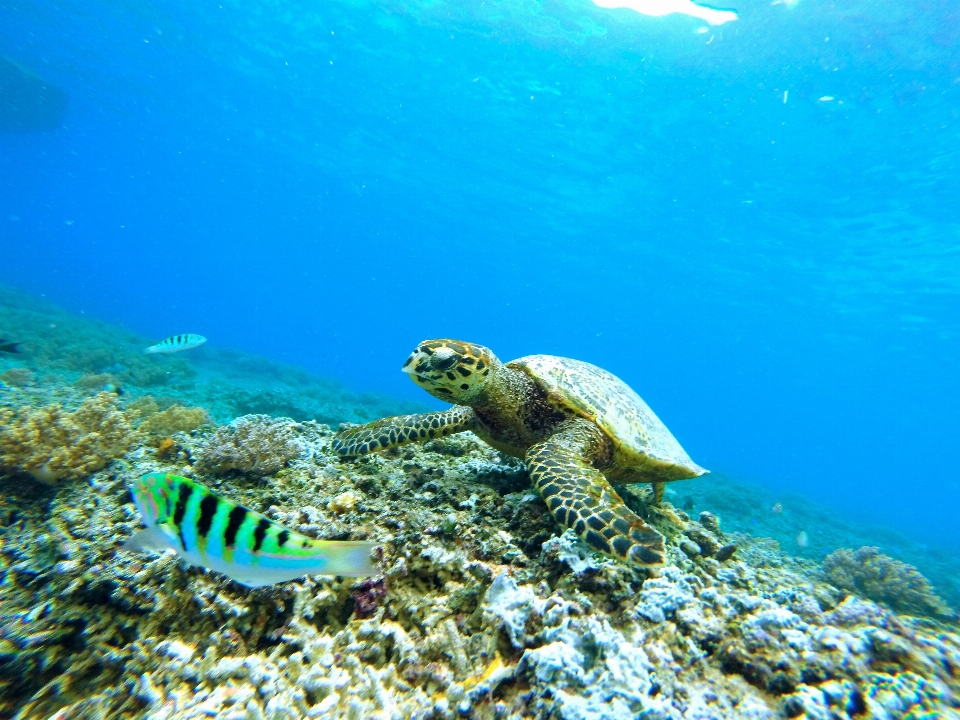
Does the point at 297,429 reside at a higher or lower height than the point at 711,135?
lower

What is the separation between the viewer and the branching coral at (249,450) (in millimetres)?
3129

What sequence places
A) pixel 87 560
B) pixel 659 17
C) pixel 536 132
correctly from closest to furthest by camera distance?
pixel 87 560 < pixel 659 17 < pixel 536 132

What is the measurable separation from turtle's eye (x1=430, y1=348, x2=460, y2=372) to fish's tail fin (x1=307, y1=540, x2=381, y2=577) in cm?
219

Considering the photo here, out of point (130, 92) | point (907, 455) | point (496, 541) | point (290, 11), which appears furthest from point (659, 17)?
point (907, 455)

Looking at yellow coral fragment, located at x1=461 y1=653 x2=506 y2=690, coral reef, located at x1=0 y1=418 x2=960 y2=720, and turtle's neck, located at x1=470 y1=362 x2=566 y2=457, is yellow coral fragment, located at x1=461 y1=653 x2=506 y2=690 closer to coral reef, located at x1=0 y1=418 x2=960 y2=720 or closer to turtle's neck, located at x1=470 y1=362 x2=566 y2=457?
coral reef, located at x1=0 y1=418 x2=960 y2=720

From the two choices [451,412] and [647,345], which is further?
[647,345]

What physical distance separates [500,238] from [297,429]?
52.0 meters

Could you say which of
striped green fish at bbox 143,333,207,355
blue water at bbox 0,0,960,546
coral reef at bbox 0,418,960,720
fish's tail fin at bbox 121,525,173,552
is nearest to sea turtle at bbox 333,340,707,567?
coral reef at bbox 0,418,960,720

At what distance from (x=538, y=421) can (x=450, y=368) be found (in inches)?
44.4

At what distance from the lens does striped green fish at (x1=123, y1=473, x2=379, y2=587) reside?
147 centimetres

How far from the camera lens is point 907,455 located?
122 metres

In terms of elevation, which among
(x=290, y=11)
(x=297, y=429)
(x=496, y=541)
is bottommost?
(x=297, y=429)

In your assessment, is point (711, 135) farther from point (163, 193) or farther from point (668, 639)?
point (163, 193)

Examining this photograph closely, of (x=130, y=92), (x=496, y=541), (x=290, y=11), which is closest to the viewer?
(x=496, y=541)
